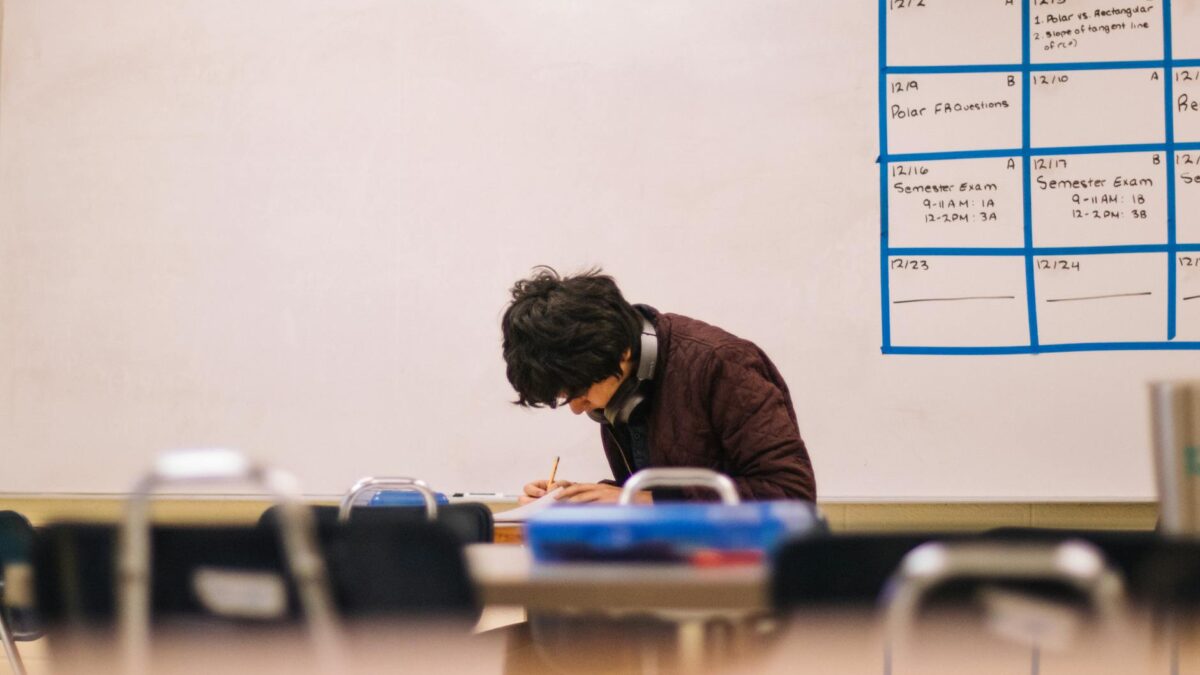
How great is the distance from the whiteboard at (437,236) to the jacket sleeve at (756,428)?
0.94m

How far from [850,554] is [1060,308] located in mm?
2346

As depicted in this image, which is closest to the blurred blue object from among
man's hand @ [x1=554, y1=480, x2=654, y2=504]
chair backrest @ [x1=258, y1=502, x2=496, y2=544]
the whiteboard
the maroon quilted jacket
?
chair backrest @ [x1=258, y1=502, x2=496, y2=544]

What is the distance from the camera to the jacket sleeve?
2.08 m

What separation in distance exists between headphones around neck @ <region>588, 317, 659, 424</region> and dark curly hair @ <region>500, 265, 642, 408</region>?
55mm

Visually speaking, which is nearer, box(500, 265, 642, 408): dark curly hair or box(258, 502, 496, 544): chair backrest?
box(258, 502, 496, 544): chair backrest

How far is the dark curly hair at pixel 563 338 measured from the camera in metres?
2.16

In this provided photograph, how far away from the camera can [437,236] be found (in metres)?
3.31

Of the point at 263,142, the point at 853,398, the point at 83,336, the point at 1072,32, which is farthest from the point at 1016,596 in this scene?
the point at 83,336

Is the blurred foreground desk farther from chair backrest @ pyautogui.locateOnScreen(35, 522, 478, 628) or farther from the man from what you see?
the man

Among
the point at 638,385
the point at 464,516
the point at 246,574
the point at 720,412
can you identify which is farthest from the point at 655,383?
the point at 246,574

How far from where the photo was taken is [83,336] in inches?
135

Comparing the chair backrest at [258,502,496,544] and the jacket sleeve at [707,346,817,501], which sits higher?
the jacket sleeve at [707,346,817,501]

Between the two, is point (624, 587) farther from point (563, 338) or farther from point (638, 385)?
point (638, 385)

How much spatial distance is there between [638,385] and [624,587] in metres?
1.23
